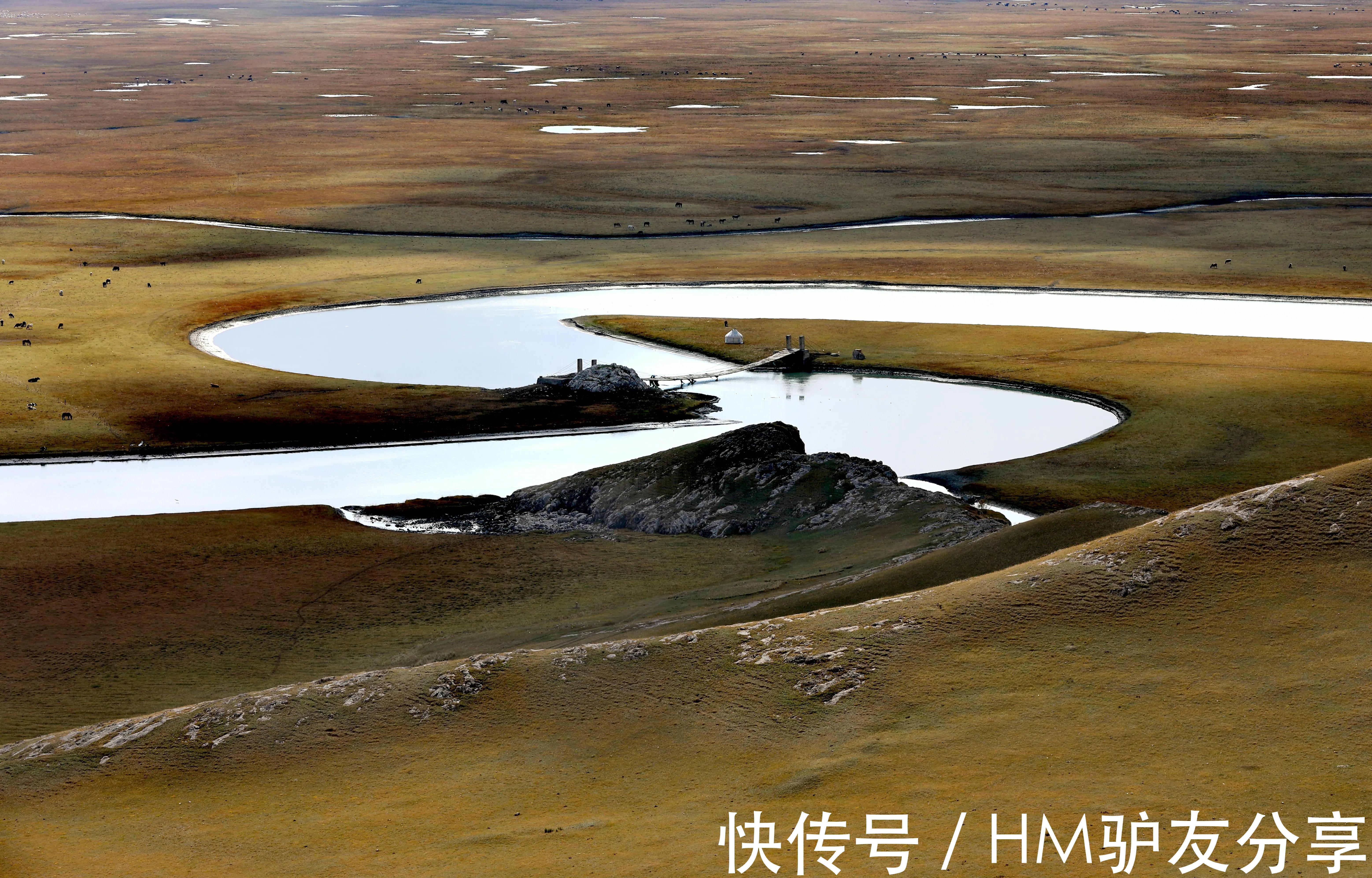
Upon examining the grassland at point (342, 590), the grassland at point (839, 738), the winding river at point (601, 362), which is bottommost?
the winding river at point (601, 362)

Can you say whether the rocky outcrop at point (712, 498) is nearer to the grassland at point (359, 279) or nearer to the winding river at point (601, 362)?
the winding river at point (601, 362)

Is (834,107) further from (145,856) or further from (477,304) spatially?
(145,856)

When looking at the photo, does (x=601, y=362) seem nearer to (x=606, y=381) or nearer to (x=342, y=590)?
(x=606, y=381)

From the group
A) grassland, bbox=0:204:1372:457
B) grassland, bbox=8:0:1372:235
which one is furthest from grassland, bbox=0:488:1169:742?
grassland, bbox=8:0:1372:235

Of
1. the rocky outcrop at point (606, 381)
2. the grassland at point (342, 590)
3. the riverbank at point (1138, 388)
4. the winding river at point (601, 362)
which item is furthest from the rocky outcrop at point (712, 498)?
the rocky outcrop at point (606, 381)

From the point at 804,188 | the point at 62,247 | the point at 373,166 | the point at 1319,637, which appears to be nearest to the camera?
the point at 1319,637

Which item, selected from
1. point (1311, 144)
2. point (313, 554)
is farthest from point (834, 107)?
point (313, 554)

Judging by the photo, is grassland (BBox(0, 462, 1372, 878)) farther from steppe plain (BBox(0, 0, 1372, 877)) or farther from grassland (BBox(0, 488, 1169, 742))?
grassland (BBox(0, 488, 1169, 742))
